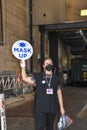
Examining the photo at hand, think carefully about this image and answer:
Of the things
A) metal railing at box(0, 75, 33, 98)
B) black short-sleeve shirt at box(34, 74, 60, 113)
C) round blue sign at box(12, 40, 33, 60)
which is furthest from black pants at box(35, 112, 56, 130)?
metal railing at box(0, 75, 33, 98)

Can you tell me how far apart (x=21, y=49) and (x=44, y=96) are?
2.30 m

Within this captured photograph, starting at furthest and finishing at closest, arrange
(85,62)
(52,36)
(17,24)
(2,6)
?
(85,62), (52,36), (17,24), (2,6)

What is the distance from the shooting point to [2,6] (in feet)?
56.3

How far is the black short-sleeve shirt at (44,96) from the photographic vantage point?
6.34 metres

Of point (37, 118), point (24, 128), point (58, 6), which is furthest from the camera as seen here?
point (58, 6)

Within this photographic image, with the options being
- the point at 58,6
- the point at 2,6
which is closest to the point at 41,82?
the point at 2,6

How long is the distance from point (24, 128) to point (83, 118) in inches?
102

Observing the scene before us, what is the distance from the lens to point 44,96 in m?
6.35

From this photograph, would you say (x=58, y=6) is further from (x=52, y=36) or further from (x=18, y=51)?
(x=18, y=51)

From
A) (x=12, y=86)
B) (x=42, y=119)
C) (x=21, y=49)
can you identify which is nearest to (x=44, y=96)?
(x=42, y=119)

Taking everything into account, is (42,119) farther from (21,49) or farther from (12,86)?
(12,86)

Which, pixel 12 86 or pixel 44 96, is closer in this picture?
pixel 44 96

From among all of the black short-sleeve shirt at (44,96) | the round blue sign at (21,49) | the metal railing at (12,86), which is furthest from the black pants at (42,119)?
the metal railing at (12,86)

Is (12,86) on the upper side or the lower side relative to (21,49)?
lower
